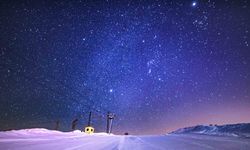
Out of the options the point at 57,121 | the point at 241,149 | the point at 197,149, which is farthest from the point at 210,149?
the point at 57,121

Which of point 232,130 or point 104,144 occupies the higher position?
point 232,130

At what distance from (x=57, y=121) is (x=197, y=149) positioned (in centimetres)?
4572

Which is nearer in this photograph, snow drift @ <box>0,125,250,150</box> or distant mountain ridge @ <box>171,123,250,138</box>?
snow drift @ <box>0,125,250,150</box>

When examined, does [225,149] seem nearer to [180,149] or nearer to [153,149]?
[180,149]

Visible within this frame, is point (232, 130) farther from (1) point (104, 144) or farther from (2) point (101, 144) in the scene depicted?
(2) point (101, 144)

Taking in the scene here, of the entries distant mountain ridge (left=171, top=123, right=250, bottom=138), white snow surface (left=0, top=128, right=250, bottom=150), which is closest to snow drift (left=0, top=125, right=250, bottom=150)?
white snow surface (left=0, top=128, right=250, bottom=150)

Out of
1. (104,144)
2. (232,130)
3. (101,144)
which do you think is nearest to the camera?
(101,144)

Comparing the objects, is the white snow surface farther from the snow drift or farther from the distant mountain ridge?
the distant mountain ridge

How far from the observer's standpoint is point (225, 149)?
9.20 m

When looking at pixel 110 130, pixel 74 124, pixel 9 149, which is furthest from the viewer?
pixel 110 130

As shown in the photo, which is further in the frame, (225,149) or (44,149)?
(225,149)

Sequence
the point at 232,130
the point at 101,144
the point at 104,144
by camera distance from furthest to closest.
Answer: the point at 232,130 < the point at 104,144 < the point at 101,144

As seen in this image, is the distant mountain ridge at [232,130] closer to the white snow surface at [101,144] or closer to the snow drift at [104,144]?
the snow drift at [104,144]

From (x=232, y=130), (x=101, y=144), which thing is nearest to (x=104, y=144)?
(x=101, y=144)
